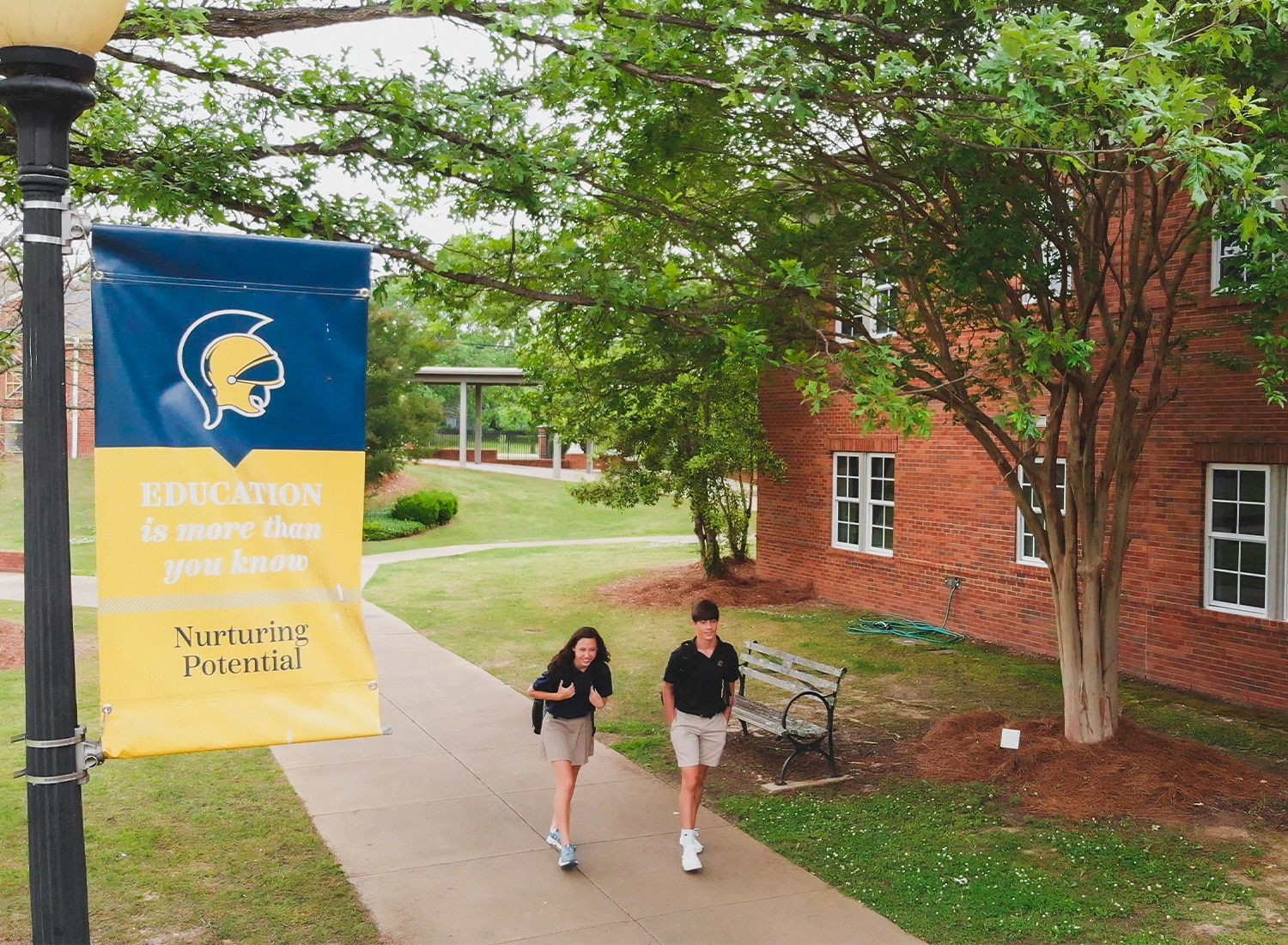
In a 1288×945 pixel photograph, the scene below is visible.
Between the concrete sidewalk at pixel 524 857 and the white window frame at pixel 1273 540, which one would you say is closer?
the concrete sidewalk at pixel 524 857

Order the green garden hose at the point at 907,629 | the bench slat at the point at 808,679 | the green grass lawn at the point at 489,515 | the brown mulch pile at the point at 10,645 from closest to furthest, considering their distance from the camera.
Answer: the bench slat at the point at 808,679, the brown mulch pile at the point at 10,645, the green garden hose at the point at 907,629, the green grass lawn at the point at 489,515

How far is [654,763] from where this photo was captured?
9805mm

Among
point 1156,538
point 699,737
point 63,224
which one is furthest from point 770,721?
point 63,224

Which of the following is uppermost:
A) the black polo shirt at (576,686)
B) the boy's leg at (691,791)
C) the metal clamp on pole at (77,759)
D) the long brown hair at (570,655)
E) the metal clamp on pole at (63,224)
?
the metal clamp on pole at (63,224)

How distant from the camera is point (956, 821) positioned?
8258 mm

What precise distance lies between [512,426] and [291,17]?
2373 inches

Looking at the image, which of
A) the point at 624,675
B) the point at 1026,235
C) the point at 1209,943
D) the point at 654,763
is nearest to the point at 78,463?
the point at 624,675

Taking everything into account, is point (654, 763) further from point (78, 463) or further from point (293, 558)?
point (78, 463)

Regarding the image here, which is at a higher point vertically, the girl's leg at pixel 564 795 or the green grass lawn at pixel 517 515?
the girl's leg at pixel 564 795

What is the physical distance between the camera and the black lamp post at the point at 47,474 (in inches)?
123

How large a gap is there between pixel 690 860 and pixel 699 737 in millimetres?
776

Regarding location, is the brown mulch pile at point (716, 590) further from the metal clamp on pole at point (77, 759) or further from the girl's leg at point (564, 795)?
the metal clamp on pole at point (77, 759)

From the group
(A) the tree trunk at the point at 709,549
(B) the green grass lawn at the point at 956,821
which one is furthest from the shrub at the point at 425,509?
(B) the green grass lawn at the point at 956,821

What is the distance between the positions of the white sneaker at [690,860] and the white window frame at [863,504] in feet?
38.2
